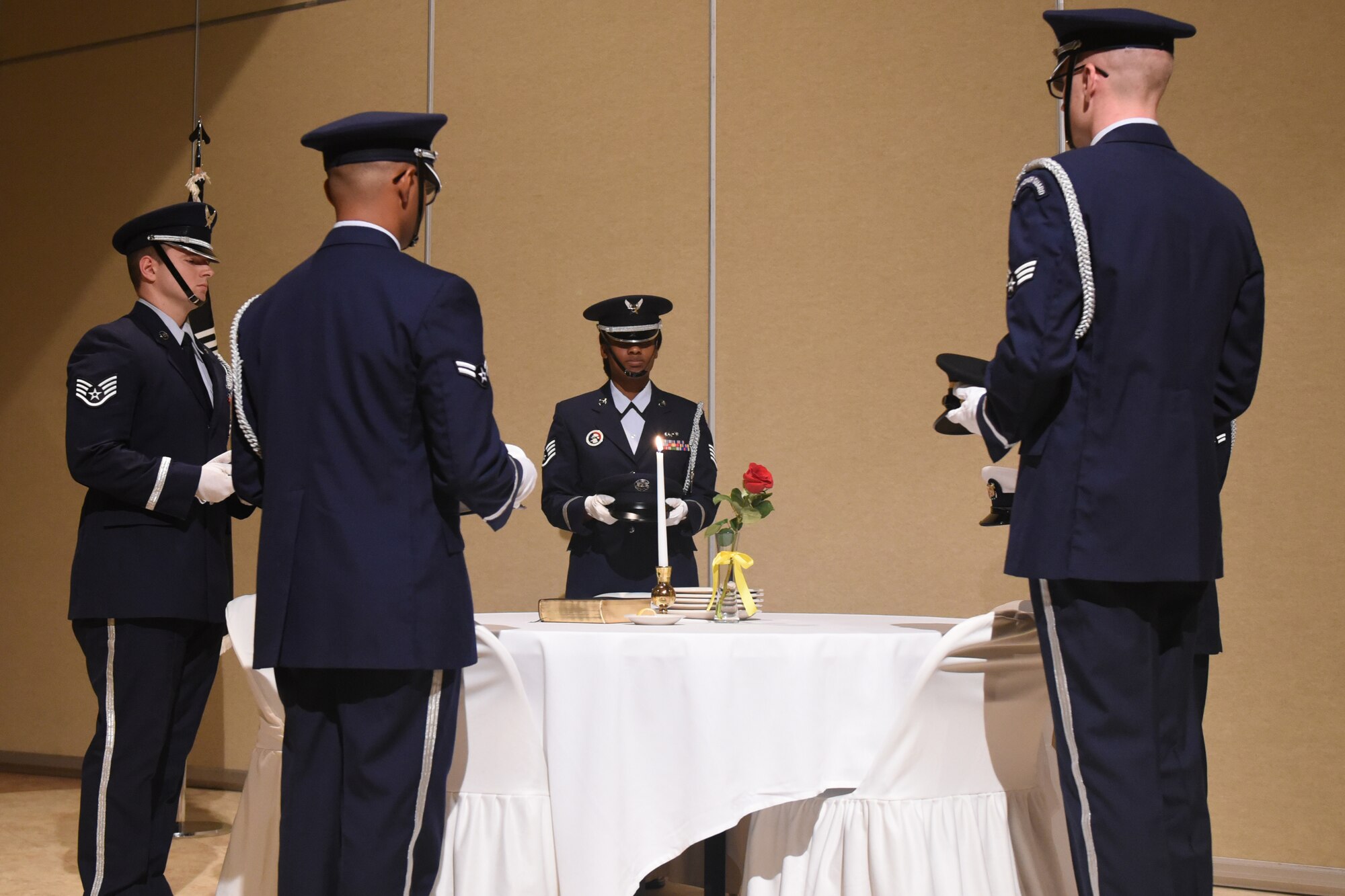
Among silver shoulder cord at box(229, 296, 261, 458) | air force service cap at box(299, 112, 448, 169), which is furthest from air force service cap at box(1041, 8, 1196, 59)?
silver shoulder cord at box(229, 296, 261, 458)

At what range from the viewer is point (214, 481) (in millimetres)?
2621

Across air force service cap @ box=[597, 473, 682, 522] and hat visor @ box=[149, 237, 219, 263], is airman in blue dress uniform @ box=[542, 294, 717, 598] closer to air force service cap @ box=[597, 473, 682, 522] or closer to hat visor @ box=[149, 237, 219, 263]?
air force service cap @ box=[597, 473, 682, 522]

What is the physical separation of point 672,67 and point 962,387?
8.98 ft

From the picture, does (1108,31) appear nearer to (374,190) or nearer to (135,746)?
(374,190)

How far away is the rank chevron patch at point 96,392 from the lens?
2.62 m

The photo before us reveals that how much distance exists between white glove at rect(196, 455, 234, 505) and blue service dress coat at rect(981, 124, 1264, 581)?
5.65ft

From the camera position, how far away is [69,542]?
5184 millimetres

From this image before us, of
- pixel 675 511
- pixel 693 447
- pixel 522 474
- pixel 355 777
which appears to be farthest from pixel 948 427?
pixel 693 447

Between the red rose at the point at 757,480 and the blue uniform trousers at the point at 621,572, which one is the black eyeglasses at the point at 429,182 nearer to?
the red rose at the point at 757,480

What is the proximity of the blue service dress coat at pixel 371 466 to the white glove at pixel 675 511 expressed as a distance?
1162mm

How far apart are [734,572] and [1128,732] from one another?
958 mm

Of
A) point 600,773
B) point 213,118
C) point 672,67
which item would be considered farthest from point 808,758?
point 213,118

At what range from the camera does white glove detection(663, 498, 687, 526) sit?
2.87m

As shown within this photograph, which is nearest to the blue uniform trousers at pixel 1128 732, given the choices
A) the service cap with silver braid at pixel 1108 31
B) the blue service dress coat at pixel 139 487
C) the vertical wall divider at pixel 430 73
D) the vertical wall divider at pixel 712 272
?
the service cap with silver braid at pixel 1108 31
